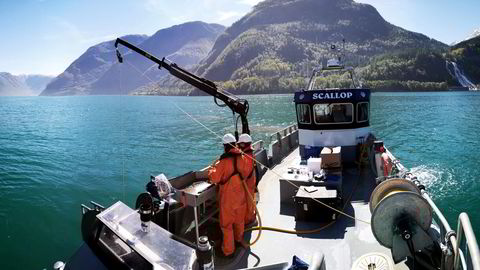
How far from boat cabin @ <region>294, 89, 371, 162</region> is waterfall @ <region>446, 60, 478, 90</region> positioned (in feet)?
609

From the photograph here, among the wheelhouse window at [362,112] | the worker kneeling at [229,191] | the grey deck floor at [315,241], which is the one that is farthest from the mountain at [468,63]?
the worker kneeling at [229,191]

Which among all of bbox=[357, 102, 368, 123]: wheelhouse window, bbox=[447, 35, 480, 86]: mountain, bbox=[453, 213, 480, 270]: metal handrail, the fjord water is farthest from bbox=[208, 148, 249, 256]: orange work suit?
bbox=[447, 35, 480, 86]: mountain

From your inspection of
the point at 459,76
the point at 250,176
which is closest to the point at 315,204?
the point at 250,176

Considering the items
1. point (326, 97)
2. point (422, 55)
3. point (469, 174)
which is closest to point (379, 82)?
point (422, 55)

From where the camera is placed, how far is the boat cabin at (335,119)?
37.7 ft

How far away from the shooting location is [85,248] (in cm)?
484

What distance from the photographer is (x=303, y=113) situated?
12.1 meters

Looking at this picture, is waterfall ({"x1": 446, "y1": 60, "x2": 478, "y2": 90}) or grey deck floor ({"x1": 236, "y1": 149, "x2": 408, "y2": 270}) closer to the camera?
grey deck floor ({"x1": 236, "y1": 149, "x2": 408, "y2": 270})

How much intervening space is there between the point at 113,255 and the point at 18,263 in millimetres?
7858

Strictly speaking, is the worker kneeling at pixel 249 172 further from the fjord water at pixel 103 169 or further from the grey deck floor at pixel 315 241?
the fjord water at pixel 103 169

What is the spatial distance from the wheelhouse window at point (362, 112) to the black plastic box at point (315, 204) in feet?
15.9

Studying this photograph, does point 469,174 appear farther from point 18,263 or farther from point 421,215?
point 18,263

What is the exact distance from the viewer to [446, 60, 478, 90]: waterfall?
170 metres

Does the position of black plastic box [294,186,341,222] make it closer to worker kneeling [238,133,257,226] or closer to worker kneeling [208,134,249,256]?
worker kneeling [238,133,257,226]
